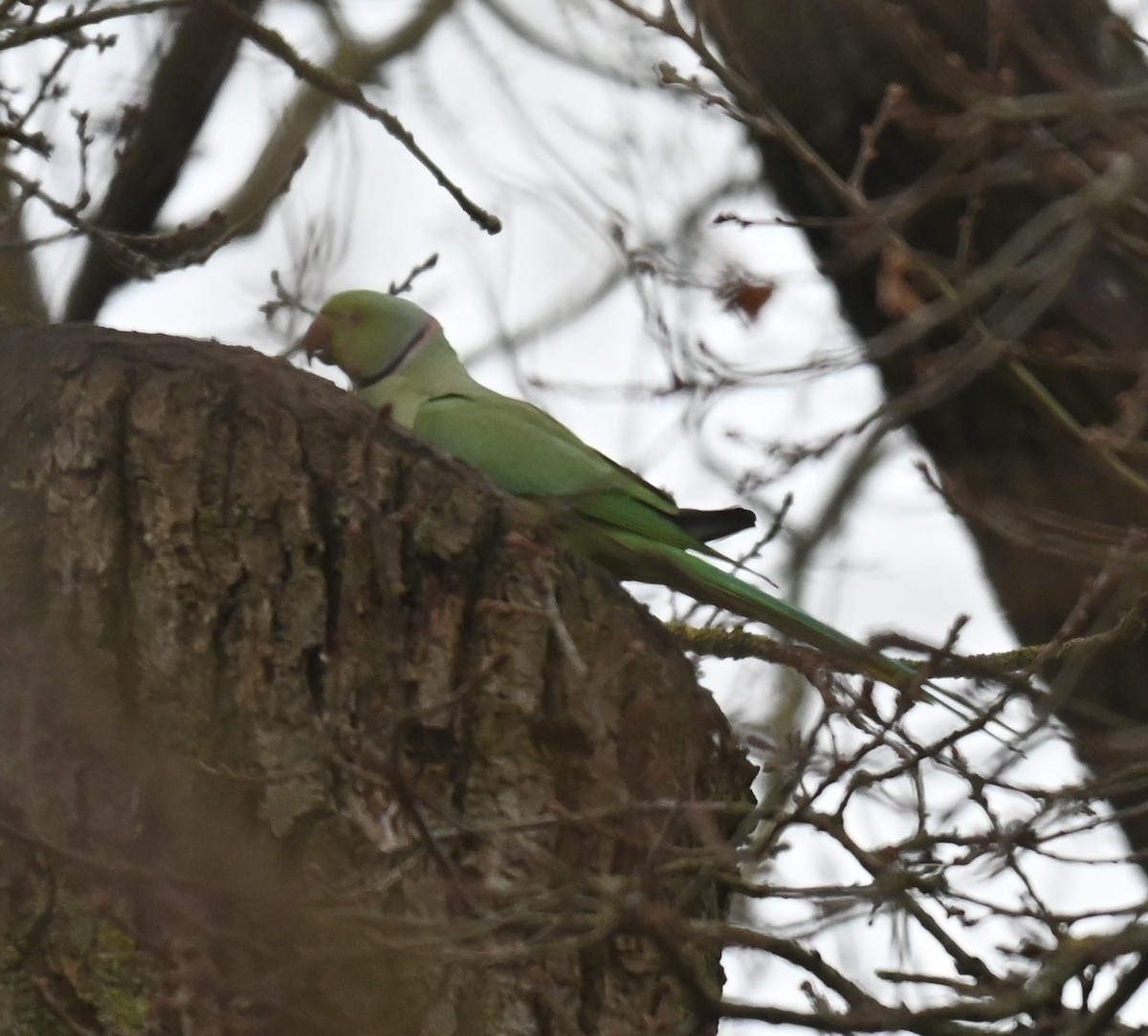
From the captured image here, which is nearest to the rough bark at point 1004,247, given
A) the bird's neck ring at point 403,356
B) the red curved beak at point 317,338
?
the bird's neck ring at point 403,356

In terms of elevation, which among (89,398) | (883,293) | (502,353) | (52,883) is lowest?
(52,883)

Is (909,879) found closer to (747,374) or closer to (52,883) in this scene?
(52,883)

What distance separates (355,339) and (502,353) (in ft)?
2.47

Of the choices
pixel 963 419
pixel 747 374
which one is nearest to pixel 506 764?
pixel 747 374

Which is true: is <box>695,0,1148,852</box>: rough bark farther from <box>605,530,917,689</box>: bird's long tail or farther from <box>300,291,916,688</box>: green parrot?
<box>300,291,916,688</box>: green parrot

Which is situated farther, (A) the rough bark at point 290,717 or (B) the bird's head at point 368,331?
(B) the bird's head at point 368,331

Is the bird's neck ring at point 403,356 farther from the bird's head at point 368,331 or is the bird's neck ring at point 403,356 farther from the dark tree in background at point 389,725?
the dark tree in background at point 389,725

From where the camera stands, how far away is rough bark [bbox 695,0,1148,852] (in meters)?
3.55

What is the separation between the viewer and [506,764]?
281 cm

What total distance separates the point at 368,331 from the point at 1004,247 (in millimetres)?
1913

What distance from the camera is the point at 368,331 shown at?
195 inches

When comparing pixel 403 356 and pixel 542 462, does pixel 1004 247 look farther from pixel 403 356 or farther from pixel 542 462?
pixel 403 356

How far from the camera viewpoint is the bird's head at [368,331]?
16.1 feet

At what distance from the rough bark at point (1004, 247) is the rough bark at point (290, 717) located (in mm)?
909
